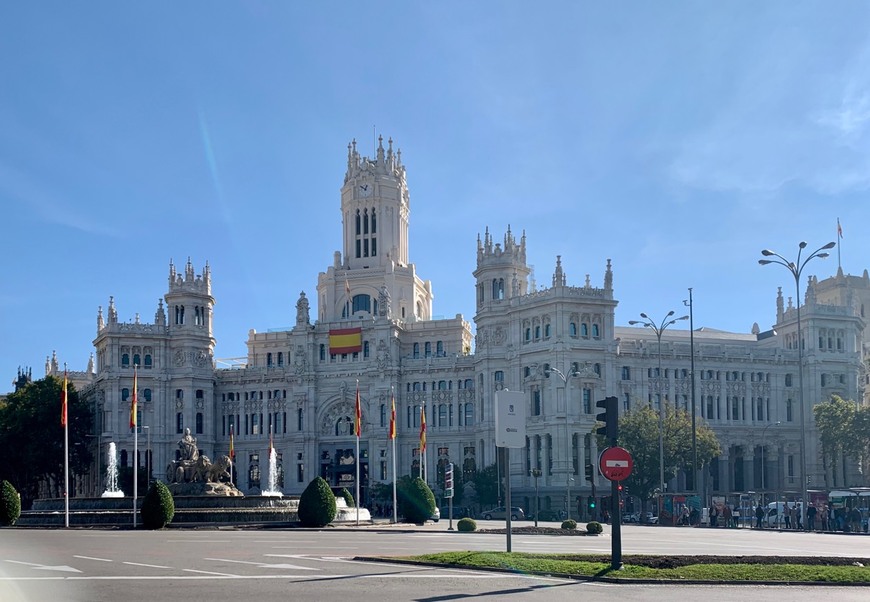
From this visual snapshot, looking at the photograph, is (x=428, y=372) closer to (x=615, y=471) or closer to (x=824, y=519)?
(x=824, y=519)

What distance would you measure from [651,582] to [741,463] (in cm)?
10012

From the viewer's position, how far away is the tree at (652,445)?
307 feet


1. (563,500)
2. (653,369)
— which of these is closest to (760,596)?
(563,500)

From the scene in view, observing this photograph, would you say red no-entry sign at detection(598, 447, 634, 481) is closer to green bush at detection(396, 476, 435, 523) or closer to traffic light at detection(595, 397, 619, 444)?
traffic light at detection(595, 397, 619, 444)

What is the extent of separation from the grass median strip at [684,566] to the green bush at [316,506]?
2741 centimetres

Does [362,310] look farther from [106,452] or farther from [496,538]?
[496,538]

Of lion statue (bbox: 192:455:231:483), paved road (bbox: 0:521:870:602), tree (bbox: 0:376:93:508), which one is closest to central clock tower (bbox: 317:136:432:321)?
tree (bbox: 0:376:93:508)

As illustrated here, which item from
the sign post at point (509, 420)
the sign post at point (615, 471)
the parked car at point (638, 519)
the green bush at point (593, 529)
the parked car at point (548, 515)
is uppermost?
the sign post at point (509, 420)

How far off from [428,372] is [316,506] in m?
70.9

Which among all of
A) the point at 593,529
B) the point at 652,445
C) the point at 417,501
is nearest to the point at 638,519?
the point at 652,445

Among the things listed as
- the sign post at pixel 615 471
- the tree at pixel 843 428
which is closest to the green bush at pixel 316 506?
the sign post at pixel 615 471

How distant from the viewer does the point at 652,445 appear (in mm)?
93938

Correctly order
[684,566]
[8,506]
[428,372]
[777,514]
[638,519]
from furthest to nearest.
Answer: [428,372] → [638,519] → [777,514] → [8,506] → [684,566]

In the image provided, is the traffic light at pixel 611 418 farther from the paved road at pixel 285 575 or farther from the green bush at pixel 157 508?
the green bush at pixel 157 508
